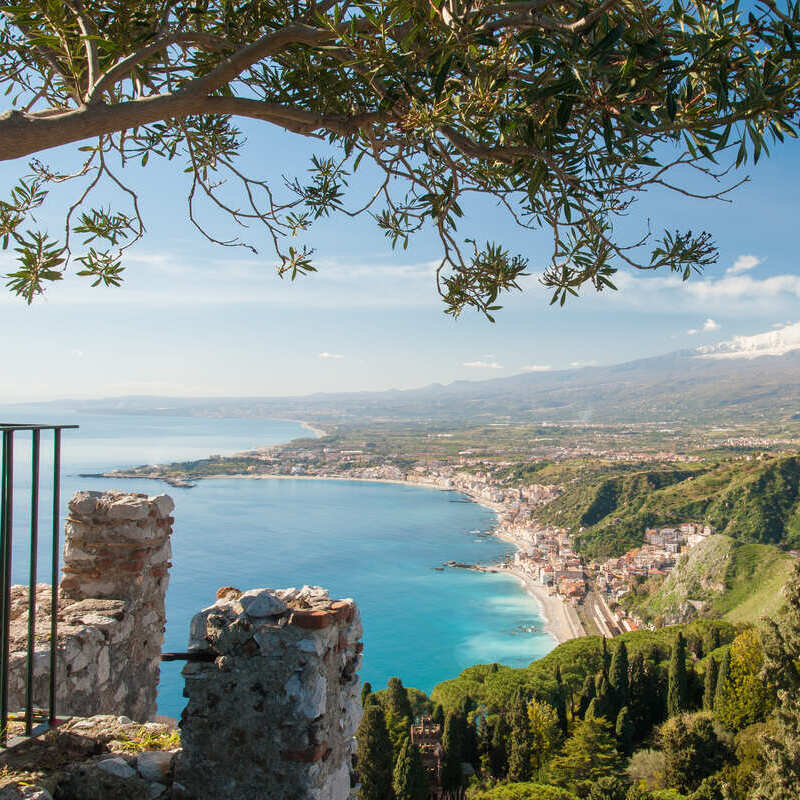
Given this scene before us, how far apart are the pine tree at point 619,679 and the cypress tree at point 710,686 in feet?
6.90

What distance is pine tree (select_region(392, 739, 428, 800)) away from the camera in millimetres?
12078

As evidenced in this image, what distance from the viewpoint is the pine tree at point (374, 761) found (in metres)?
12.1

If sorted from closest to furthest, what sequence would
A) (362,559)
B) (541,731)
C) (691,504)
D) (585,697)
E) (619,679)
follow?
(541,731)
(619,679)
(585,697)
(362,559)
(691,504)

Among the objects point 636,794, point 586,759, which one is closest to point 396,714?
point 586,759

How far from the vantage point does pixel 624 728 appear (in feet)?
53.6

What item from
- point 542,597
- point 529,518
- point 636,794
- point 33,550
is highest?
point 33,550

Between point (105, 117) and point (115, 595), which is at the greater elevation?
point (105, 117)

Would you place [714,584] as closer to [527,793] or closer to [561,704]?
[561,704]

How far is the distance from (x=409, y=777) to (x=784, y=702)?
7.54m

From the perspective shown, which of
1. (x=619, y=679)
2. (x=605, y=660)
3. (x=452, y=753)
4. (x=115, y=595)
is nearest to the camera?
(x=115, y=595)

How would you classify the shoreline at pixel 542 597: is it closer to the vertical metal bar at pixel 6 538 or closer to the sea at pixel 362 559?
the sea at pixel 362 559

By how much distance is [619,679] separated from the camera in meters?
17.6

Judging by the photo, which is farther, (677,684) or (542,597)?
(542,597)

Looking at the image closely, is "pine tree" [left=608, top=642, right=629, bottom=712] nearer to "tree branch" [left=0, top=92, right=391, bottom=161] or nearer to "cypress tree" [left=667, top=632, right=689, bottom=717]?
"cypress tree" [left=667, top=632, right=689, bottom=717]
